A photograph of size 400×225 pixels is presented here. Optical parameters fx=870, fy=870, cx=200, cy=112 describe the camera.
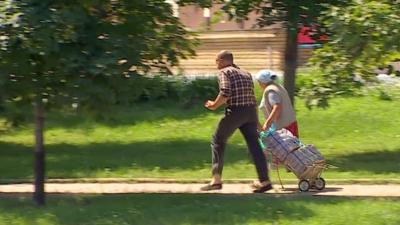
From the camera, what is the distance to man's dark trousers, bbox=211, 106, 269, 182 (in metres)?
9.89

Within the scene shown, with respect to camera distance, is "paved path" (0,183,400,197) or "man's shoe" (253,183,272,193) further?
"paved path" (0,183,400,197)

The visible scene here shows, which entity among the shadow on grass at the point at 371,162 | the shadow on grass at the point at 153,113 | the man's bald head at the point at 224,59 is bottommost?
the shadow on grass at the point at 153,113

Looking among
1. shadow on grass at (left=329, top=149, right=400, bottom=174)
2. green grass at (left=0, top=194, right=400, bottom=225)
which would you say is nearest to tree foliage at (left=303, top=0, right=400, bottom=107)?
shadow on grass at (left=329, top=149, right=400, bottom=174)

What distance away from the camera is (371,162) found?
12.9 meters

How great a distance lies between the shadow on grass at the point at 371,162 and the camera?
40.1 feet

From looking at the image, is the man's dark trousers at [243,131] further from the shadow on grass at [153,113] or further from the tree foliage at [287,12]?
the shadow on grass at [153,113]

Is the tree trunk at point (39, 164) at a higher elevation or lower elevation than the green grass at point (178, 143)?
higher

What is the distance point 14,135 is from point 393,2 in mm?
8356

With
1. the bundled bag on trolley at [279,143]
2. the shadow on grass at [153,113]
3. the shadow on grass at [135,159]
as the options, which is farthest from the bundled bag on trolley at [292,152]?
the shadow on grass at [153,113]

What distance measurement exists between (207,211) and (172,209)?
389mm

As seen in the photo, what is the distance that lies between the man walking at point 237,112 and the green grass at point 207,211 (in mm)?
515

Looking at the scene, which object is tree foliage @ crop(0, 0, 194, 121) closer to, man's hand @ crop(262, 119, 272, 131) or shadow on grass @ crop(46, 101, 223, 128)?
man's hand @ crop(262, 119, 272, 131)

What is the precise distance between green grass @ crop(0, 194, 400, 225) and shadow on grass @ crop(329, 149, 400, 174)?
9.78 feet

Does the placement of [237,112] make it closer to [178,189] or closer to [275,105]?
[275,105]
